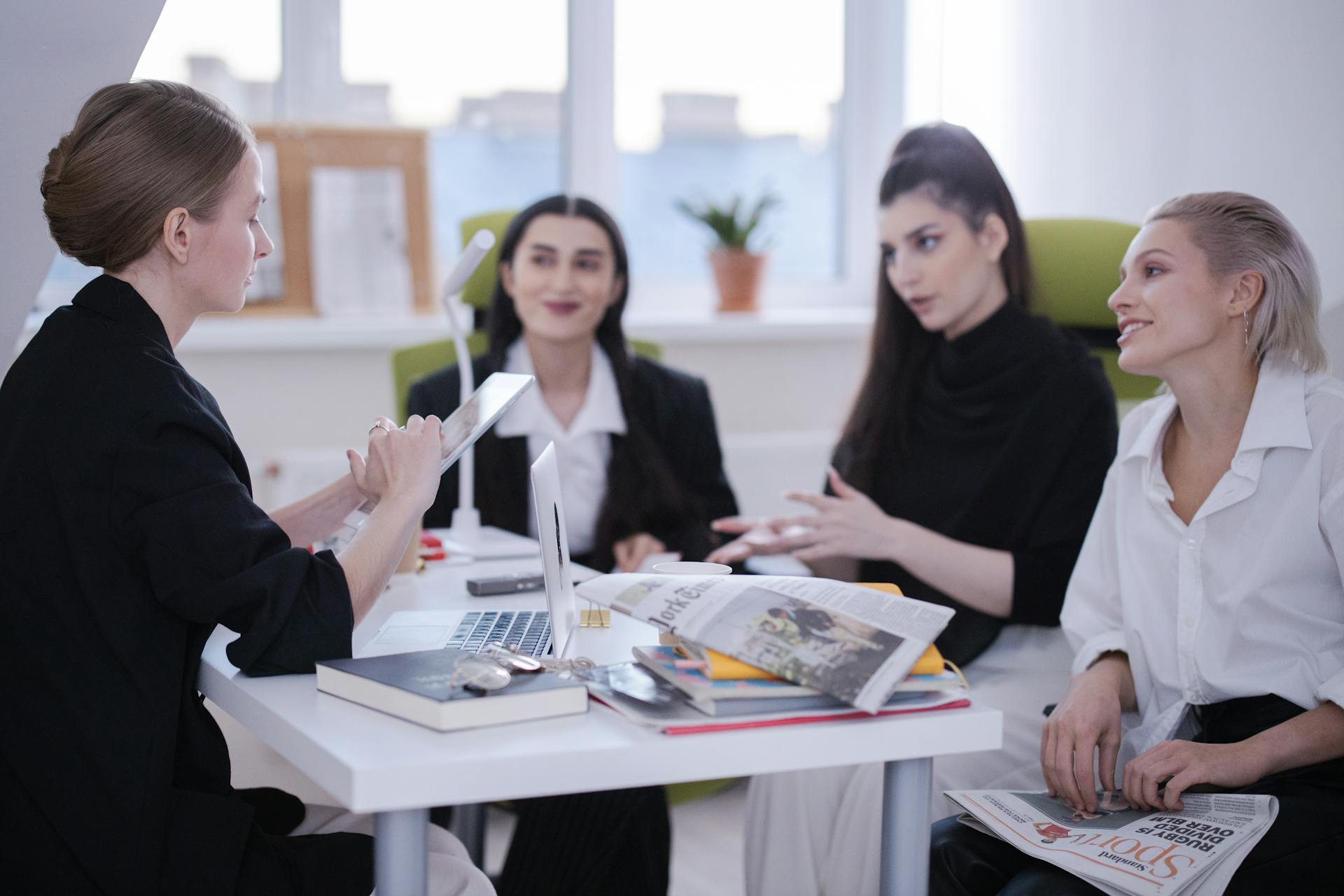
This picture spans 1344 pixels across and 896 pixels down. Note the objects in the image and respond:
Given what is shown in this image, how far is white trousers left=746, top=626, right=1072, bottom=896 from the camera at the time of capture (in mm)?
1546

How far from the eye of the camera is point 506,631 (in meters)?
1.34

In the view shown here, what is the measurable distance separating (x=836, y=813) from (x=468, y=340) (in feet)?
4.75

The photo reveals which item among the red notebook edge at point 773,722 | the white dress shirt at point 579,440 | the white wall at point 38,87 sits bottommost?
the white dress shirt at point 579,440

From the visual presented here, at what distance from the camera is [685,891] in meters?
2.18

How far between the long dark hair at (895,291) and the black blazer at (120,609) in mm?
1350

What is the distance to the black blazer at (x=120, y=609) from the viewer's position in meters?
1.05

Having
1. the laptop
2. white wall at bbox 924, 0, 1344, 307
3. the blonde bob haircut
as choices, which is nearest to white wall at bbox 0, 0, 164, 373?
the laptop

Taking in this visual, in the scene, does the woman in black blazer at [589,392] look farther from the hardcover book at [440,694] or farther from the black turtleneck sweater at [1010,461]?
the hardcover book at [440,694]

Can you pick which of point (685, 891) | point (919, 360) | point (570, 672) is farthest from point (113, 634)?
point (919, 360)

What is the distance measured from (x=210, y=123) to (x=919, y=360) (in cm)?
143

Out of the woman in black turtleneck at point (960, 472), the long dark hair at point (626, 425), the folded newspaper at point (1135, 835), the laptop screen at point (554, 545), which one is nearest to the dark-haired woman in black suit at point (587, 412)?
the long dark hair at point (626, 425)

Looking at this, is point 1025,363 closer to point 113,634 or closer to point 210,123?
point 210,123

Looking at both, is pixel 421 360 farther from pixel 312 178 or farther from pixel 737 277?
pixel 737 277

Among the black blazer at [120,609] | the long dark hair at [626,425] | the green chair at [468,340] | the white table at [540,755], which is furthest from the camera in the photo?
the green chair at [468,340]
